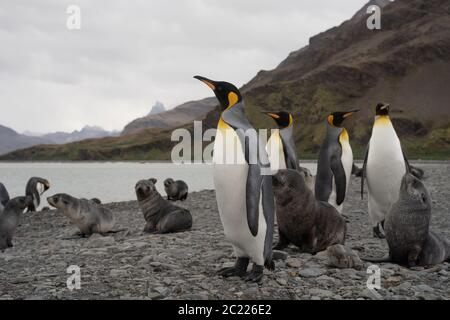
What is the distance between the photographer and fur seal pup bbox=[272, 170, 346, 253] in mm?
5207

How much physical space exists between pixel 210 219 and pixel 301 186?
478cm

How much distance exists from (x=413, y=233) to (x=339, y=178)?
3275 millimetres

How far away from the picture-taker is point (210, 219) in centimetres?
974

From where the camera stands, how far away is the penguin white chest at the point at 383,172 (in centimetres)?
712

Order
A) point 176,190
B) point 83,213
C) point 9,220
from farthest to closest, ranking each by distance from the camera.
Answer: point 176,190, point 83,213, point 9,220

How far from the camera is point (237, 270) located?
4.30m

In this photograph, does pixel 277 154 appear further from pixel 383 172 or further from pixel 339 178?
pixel 383 172

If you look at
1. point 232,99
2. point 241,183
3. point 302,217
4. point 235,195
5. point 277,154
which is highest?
point 232,99

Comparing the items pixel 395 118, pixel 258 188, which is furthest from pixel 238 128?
pixel 395 118

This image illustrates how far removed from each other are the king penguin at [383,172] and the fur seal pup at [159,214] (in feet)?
10.3

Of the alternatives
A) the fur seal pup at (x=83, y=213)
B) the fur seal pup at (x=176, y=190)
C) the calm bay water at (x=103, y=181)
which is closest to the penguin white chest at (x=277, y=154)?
the fur seal pup at (x=83, y=213)

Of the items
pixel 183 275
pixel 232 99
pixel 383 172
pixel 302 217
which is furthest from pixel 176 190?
pixel 232 99

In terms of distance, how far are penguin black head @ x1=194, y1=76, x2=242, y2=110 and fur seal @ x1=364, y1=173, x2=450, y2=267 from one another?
225 centimetres
